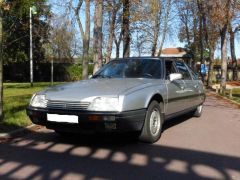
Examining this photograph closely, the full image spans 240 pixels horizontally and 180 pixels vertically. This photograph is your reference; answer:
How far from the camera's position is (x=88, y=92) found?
7.39 meters

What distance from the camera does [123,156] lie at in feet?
22.6

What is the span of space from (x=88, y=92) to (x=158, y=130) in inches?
64.2

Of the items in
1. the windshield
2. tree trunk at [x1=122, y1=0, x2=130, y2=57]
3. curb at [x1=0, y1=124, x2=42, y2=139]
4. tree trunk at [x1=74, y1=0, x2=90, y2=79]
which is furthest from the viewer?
tree trunk at [x1=122, y1=0, x2=130, y2=57]

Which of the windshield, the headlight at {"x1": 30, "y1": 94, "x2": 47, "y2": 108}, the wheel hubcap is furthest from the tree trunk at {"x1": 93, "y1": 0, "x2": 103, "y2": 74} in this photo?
the headlight at {"x1": 30, "y1": 94, "x2": 47, "y2": 108}

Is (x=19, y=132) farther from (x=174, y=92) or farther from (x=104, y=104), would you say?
(x=174, y=92)

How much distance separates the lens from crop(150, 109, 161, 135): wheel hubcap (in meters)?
7.95

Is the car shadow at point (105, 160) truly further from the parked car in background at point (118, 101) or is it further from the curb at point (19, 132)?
the parked car in background at point (118, 101)

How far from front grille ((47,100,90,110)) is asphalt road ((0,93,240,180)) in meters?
0.70

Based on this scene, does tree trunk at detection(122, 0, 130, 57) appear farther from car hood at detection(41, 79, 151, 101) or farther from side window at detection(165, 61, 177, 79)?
car hood at detection(41, 79, 151, 101)

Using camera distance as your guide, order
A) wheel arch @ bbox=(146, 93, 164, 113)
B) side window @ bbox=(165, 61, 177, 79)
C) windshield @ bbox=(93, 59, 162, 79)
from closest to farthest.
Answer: wheel arch @ bbox=(146, 93, 164, 113)
windshield @ bbox=(93, 59, 162, 79)
side window @ bbox=(165, 61, 177, 79)

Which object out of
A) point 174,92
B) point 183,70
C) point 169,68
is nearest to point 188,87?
point 183,70

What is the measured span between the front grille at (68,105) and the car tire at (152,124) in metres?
1.17

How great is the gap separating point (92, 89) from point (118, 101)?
653mm

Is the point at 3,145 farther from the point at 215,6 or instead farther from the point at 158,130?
the point at 215,6
